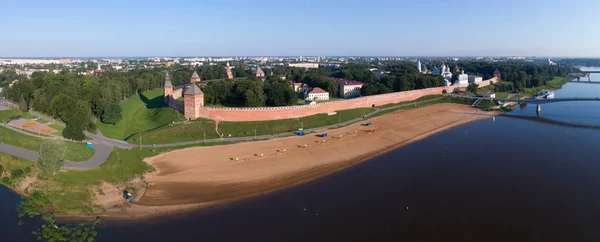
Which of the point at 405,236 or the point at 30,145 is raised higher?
the point at 30,145

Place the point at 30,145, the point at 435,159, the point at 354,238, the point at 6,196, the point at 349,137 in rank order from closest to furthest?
the point at 354,238
the point at 6,196
the point at 30,145
the point at 435,159
the point at 349,137

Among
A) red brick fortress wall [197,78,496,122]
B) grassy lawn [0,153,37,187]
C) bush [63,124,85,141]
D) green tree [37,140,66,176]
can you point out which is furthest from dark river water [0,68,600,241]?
red brick fortress wall [197,78,496,122]

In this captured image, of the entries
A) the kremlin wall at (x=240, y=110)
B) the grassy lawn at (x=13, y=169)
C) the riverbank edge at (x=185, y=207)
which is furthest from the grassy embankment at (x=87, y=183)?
the kremlin wall at (x=240, y=110)

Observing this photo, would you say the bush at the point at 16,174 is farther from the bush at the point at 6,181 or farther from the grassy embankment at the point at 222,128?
the grassy embankment at the point at 222,128

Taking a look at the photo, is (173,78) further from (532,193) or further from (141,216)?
(532,193)

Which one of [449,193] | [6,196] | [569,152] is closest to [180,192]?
[6,196]

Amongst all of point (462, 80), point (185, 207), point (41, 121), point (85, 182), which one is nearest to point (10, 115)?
point (41, 121)

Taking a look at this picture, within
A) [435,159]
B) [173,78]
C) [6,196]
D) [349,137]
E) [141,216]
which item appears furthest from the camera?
[173,78]
